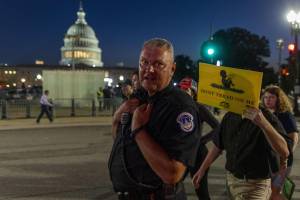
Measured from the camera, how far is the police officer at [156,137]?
2598 mm

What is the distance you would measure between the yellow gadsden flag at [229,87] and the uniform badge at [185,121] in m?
1.35

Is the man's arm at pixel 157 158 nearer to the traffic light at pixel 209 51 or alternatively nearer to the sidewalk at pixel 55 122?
the sidewalk at pixel 55 122

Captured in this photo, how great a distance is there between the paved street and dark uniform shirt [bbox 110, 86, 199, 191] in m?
4.82

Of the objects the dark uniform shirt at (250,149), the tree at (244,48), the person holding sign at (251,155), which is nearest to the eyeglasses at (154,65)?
the person holding sign at (251,155)

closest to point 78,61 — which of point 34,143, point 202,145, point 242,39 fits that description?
point 242,39

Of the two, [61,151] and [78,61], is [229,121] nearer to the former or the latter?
[61,151]

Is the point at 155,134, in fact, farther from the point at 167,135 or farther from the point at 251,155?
the point at 251,155

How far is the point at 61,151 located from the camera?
1260 centimetres

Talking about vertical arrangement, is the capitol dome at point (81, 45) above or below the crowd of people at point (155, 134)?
above

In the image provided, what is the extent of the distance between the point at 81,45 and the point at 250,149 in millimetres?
127532

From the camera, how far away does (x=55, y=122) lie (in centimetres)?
2256

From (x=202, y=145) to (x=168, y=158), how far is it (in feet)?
12.3

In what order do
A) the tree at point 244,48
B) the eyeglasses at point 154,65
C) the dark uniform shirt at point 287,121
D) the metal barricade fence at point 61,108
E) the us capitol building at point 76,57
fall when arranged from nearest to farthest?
the eyeglasses at point 154,65 < the dark uniform shirt at point 287,121 < the metal barricade fence at point 61,108 < the tree at point 244,48 < the us capitol building at point 76,57

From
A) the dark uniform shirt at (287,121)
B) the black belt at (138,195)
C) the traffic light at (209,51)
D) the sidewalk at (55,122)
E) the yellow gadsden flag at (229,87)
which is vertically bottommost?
the sidewalk at (55,122)
